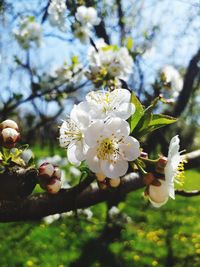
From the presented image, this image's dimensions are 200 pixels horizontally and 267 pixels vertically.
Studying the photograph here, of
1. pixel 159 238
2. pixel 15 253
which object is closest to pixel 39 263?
pixel 15 253

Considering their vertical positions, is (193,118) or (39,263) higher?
(39,263)

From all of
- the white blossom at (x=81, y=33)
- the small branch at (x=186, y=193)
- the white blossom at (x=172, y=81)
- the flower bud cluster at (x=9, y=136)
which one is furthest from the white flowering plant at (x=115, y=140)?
the white blossom at (x=81, y=33)

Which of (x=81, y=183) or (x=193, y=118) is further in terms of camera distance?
(x=193, y=118)

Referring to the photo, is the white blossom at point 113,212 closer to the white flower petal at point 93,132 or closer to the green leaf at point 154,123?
the green leaf at point 154,123

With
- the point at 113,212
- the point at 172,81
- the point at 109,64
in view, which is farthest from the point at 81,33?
the point at 113,212

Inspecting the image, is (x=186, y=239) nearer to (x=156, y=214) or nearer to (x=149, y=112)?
(x=156, y=214)

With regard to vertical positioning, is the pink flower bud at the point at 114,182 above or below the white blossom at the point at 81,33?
above

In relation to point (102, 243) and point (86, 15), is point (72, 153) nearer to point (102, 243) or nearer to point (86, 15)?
point (86, 15)
